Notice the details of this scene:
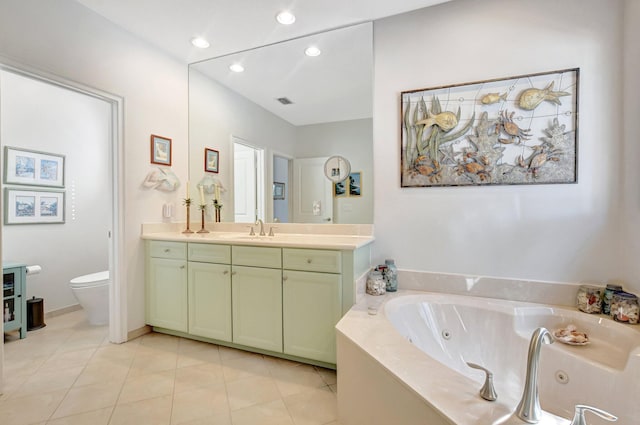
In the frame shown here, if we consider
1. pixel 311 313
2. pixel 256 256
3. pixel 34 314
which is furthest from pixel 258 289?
pixel 34 314

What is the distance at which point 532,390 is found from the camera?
89 cm

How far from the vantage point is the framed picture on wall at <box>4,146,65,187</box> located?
Result: 2.74m

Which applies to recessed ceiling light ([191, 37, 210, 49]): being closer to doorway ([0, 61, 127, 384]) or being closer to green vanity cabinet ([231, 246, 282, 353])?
doorway ([0, 61, 127, 384])

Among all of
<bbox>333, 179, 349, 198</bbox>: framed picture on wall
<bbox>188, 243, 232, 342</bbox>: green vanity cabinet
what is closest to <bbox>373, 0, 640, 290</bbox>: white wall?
<bbox>333, 179, 349, 198</bbox>: framed picture on wall

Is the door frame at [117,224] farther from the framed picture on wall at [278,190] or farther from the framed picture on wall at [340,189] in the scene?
the framed picture on wall at [340,189]

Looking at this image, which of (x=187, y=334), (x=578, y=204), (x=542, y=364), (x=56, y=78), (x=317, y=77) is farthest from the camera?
(x=317, y=77)

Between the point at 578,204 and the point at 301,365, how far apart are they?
204 cm

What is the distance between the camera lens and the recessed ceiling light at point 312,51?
2.50 meters

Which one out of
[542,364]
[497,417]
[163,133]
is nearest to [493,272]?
[542,364]

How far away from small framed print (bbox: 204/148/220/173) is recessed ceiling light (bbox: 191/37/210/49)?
35.9 inches

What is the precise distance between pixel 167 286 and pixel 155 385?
84cm

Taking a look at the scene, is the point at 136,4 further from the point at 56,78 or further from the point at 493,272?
the point at 493,272

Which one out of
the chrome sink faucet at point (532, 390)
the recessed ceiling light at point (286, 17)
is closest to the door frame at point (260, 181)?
the recessed ceiling light at point (286, 17)

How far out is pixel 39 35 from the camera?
191 cm
